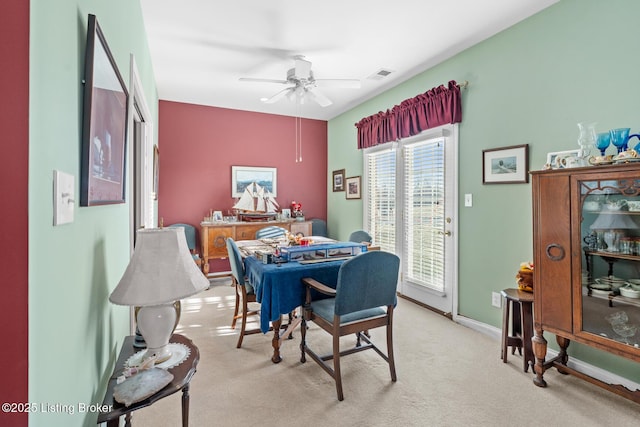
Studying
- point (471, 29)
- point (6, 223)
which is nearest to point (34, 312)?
point (6, 223)

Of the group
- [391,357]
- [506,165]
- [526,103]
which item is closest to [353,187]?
[506,165]

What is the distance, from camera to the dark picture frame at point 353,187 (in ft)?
16.4

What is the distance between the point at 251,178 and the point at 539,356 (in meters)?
4.52

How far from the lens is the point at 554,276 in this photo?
2115 millimetres

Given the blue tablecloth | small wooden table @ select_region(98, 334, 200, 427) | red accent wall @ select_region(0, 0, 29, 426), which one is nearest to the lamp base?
small wooden table @ select_region(98, 334, 200, 427)

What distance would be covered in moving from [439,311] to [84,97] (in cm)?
360

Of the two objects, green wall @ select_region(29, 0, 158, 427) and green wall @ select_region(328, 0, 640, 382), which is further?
green wall @ select_region(328, 0, 640, 382)

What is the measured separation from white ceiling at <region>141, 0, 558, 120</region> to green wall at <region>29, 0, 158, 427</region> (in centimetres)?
158

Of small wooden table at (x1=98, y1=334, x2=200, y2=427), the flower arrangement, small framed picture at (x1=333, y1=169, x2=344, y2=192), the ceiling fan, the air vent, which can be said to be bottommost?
small wooden table at (x1=98, y1=334, x2=200, y2=427)

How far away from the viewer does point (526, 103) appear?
2648 mm

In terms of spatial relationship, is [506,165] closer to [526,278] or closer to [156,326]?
[526,278]

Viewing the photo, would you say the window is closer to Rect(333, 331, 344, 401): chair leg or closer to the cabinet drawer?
Rect(333, 331, 344, 401): chair leg

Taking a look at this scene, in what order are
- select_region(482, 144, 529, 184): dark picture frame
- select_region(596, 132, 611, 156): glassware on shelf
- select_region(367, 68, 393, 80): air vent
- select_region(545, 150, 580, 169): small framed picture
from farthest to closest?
select_region(367, 68, 393, 80): air vent → select_region(482, 144, 529, 184): dark picture frame → select_region(545, 150, 580, 169): small framed picture → select_region(596, 132, 611, 156): glassware on shelf

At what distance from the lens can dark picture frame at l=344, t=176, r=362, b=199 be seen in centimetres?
501
